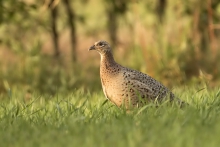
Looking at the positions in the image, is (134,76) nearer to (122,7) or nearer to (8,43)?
(8,43)

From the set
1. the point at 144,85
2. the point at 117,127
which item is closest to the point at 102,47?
the point at 144,85

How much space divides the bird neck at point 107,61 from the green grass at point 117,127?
0.72 m

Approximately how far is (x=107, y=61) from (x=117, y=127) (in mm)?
2004

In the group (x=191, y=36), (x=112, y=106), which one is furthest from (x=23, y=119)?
(x=191, y=36)

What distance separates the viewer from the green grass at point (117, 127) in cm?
459

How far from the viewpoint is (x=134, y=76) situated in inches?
256

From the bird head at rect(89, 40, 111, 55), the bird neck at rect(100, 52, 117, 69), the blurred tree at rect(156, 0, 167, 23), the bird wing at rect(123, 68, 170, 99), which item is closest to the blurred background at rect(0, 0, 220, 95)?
the blurred tree at rect(156, 0, 167, 23)

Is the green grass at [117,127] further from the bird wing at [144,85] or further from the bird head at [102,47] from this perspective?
the bird head at [102,47]

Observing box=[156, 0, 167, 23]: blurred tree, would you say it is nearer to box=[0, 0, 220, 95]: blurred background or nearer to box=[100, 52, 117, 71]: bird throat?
box=[0, 0, 220, 95]: blurred background

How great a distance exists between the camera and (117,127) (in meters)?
5.03

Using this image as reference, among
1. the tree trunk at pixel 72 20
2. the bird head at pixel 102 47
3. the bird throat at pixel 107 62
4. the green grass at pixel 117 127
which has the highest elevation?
the tree trunk at pixel 72 20

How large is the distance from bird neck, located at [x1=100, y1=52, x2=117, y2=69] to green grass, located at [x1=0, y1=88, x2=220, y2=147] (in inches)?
28.4

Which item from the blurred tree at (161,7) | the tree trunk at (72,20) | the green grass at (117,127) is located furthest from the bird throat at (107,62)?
the tree trunk at (72,20)

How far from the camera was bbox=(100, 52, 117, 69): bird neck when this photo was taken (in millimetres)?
6852
